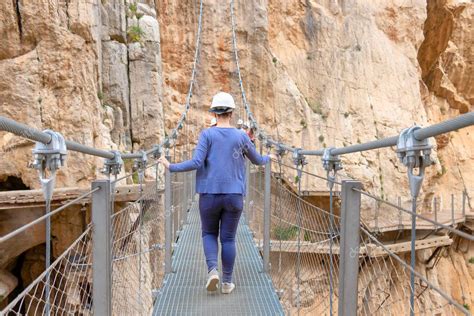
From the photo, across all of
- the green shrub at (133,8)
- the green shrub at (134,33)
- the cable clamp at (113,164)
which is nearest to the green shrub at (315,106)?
the green shrub at (134,33)

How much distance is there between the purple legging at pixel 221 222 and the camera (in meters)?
2.44

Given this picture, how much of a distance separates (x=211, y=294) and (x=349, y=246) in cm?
140

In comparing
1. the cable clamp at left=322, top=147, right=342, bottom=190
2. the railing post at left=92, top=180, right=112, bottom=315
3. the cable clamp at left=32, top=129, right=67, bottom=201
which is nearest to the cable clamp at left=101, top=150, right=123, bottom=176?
the railing post at left=92, top=180, right=112, bottom=315

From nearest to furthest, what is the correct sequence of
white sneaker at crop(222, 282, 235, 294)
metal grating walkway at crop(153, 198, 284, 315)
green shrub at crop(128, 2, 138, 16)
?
1. metal grating walkway at crop(153, 198, 284, 315)
2. white sneaker at crop(222, 282, 235, 294)
3. green shrub at crop(128, 2, 138, 16)

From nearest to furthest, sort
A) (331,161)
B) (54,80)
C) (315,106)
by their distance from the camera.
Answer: (331,161), (54,80), (315,106)

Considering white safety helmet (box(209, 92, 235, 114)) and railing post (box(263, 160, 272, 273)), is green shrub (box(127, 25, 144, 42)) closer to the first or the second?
railing post (box(263, 160, 272, 273))

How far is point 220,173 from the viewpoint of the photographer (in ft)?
7.95

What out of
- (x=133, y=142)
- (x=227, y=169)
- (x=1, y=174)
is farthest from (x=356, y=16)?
(x=227, y=169)

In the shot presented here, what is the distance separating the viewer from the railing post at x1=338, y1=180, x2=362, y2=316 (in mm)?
1470

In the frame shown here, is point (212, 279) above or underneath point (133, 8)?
underneath

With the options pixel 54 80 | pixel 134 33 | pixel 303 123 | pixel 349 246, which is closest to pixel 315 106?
pixel 303 123

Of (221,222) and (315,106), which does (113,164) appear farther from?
(315,106)

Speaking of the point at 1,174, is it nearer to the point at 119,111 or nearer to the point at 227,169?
the point at 119,111

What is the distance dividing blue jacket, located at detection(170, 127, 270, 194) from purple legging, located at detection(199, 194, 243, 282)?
53 millimetres
